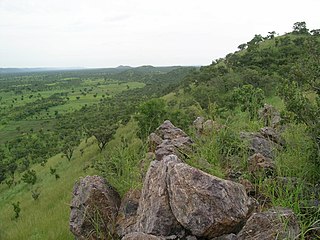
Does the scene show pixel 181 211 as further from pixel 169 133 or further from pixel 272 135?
pixel 169 133

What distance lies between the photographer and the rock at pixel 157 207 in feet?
16.3

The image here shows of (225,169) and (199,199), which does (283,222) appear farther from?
(225,169)

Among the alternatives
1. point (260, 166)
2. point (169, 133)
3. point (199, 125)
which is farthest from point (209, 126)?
point (169, 133)

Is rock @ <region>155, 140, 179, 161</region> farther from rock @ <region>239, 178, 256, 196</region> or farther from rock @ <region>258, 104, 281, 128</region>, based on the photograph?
rock @ <region>258, 104, 281, 128</region>

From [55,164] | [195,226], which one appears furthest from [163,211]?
[55,164]

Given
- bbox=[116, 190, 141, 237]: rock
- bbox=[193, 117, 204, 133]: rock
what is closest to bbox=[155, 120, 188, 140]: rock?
bbox=[193, 117, 204, 133]: rock

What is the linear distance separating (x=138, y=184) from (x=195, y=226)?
211 cm

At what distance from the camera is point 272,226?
431 cm

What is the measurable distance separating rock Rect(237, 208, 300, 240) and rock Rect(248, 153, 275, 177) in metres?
1.33

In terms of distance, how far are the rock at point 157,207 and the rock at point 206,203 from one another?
17cm

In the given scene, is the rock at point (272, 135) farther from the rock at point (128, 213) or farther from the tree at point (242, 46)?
the tree at point (242, 46)

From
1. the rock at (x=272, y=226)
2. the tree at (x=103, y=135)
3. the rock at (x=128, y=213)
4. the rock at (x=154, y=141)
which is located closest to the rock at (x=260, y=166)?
the rock at (x=272, y=226)

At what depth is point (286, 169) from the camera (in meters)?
5.88

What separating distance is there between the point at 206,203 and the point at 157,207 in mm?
771
